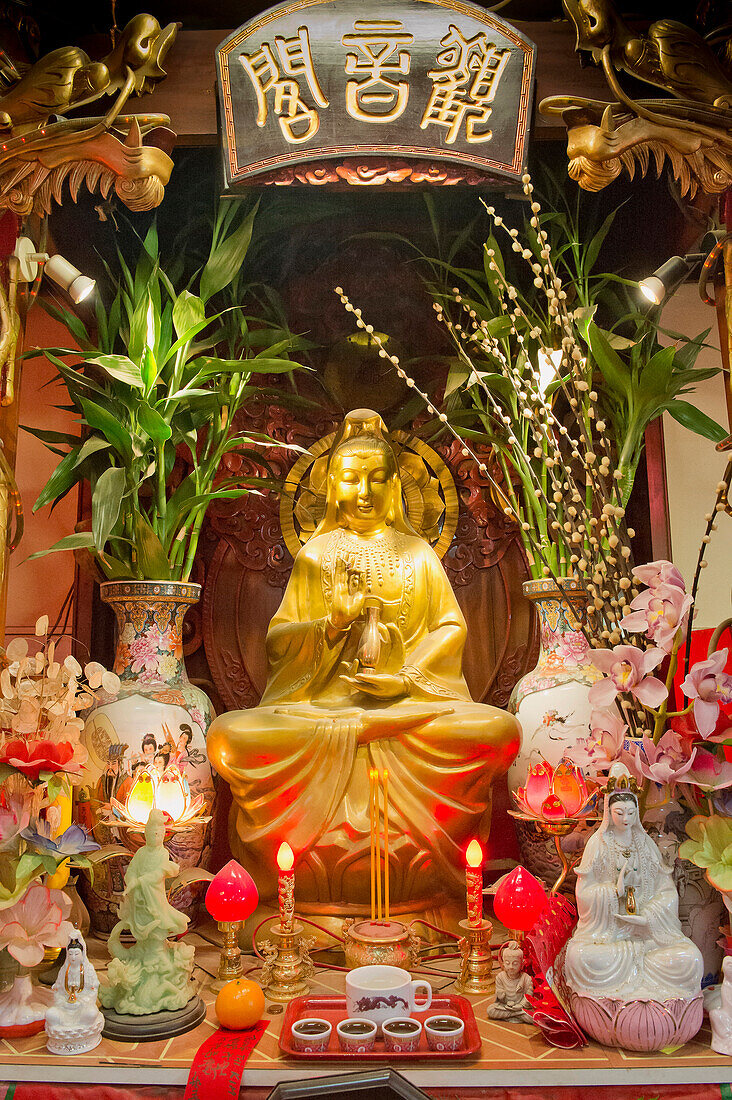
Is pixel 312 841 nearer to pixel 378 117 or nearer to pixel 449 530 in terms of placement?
pixel 449 530

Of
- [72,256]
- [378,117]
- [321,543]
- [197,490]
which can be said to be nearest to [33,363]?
[72,256]

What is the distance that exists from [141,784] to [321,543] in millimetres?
1389

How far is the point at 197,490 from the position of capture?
342cm

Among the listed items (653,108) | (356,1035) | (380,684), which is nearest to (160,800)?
(380,684)

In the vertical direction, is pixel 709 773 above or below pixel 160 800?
above

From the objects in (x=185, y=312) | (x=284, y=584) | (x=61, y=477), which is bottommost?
(x=284, y=584)

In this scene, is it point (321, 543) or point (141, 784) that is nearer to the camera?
point (141, 784)

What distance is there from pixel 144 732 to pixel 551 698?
4.59ft

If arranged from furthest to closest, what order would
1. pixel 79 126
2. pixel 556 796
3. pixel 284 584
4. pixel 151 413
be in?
pixel 284 584 < pixel 151 413 < pixel 79 126 < pixel 556 796

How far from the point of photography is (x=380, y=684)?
3.16 m

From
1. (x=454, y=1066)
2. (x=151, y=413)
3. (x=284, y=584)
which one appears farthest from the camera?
(x=284, y=584)

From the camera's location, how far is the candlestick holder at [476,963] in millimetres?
2461

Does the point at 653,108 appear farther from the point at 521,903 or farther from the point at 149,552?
the point at 521,903

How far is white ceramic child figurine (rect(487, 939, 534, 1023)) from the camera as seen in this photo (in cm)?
225
